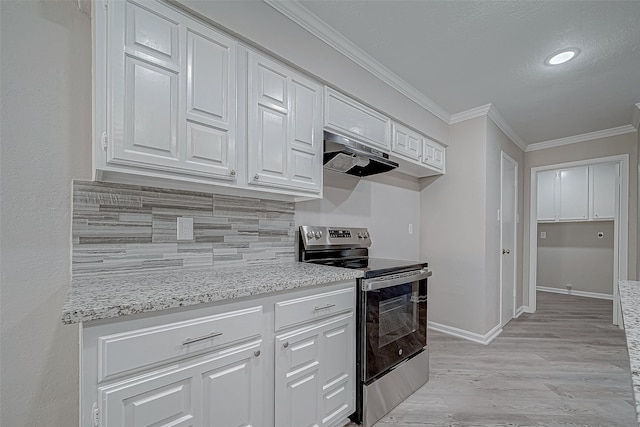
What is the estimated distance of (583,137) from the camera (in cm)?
386

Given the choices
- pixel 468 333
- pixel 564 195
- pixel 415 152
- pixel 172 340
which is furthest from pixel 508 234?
pixel 172 340

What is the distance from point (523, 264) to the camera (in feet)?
13.9

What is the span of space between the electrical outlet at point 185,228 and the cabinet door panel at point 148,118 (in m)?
0.40

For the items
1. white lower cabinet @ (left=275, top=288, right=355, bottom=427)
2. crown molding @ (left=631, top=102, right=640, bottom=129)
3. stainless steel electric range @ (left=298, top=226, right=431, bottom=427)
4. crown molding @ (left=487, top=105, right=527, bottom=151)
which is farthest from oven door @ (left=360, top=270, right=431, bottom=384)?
crown molding @ (left=631, top=102, right=640, bottom=129)

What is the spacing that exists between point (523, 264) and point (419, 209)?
2.07 m

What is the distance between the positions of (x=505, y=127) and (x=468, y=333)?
2.47m

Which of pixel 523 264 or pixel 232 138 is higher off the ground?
pixel 232 138

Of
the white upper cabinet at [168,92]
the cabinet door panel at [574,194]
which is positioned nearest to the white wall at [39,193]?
the white upper cabinet at [168,92]

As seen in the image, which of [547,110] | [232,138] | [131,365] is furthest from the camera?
[547,110]

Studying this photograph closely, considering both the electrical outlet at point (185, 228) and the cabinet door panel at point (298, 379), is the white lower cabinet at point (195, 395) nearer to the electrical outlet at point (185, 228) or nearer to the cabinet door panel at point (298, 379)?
the cabinet door panel at point (298, 379)

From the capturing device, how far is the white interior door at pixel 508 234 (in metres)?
3.46

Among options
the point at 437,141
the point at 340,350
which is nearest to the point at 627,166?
the point at 437,141

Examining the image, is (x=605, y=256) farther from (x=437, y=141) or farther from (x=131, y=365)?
(x=131, y=365)

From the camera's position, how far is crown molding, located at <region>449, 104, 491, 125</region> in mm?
3000
